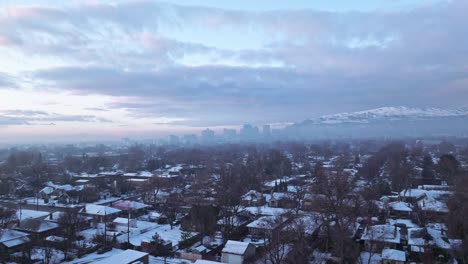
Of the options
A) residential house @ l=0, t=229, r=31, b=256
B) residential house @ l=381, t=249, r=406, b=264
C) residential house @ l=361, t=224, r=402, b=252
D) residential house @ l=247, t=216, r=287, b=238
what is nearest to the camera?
residential house @ l=381, t=249, r=406, b=264

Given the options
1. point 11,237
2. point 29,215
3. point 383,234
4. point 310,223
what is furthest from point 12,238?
point 383,234

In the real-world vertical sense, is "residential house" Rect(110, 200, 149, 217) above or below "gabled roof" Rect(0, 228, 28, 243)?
below

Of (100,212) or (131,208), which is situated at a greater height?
(100,212)

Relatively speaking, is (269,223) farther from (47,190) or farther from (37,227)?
(47,190)

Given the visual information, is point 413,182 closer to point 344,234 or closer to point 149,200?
point 344,234

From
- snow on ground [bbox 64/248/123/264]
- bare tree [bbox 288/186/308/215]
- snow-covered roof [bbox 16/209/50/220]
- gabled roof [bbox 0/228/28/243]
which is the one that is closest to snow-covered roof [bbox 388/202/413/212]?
bare tree [bbox 288/186/308/215]

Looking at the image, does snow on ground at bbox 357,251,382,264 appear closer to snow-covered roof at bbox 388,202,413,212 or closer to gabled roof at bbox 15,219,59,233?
snow-covered roof at bbox 388,202,413,212

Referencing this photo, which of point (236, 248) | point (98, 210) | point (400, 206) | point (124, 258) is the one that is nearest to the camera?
point (124, 258)

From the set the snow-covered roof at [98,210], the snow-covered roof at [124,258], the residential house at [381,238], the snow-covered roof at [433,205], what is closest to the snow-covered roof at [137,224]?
the snow-covered roof at [98,210]

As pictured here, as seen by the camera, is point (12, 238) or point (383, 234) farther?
point (383, 234)

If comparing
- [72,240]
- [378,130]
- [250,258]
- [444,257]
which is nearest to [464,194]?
[444,257]

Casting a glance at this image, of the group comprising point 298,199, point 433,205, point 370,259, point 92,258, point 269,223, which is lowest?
point 92,258
